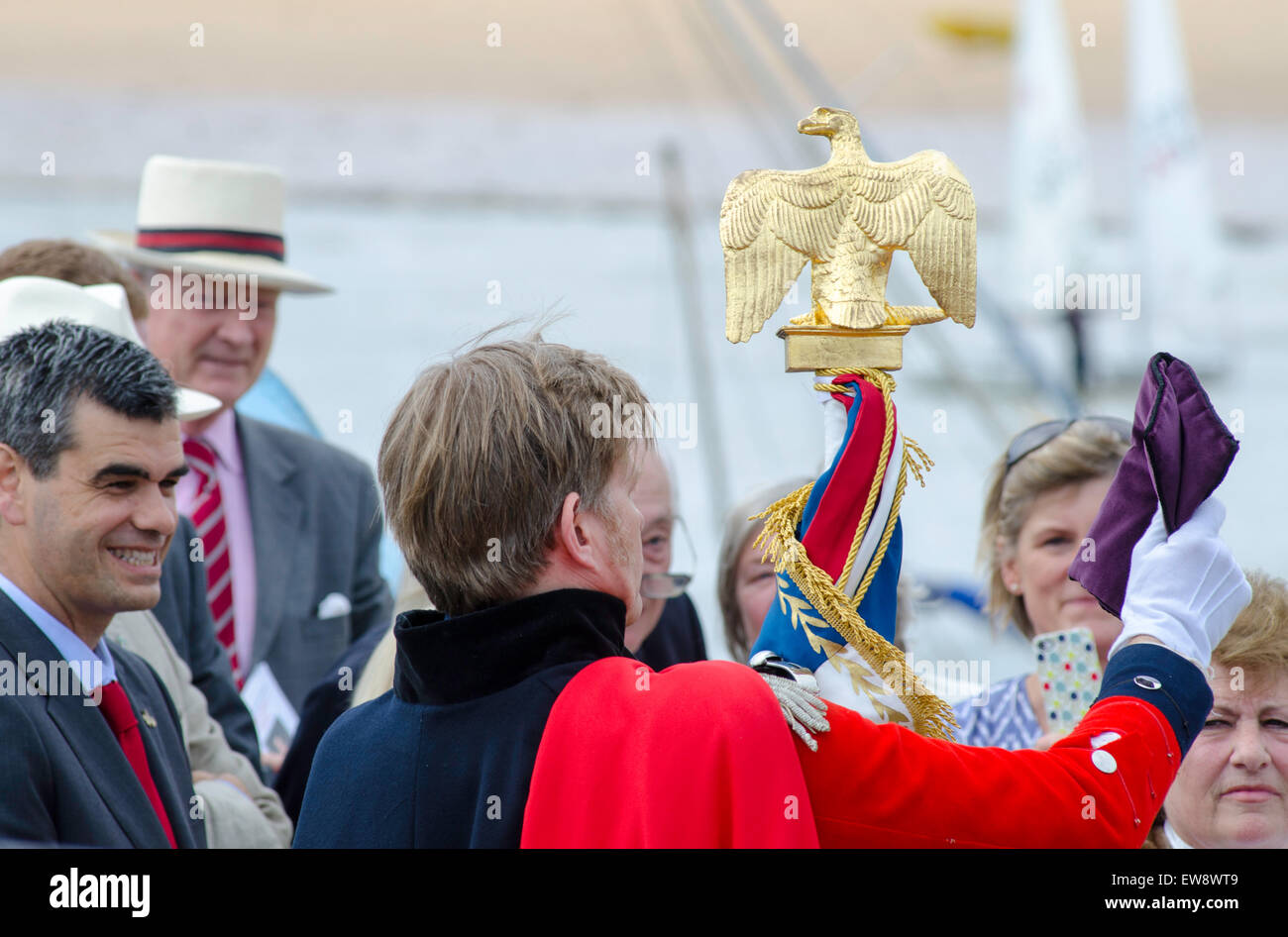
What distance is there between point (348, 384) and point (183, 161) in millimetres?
31866

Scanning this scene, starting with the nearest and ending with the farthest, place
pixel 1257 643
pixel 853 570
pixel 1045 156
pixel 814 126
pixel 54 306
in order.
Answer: pixel 853 570 → pixel 814 126 → pixel 1257 643 → pixel 54 306 → pixel 1045 156

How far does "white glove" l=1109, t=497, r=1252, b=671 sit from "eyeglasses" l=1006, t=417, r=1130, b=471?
50.0 inches

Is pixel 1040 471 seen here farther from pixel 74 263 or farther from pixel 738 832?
pixel 74 263

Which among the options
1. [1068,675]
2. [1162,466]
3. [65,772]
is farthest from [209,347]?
[1162,466]

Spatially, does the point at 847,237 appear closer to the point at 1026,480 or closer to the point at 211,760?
the point at 1026,480

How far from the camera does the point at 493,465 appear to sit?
1.87 metres

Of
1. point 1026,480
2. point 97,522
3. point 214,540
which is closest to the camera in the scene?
point 97,522

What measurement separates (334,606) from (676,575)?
51.3 inches

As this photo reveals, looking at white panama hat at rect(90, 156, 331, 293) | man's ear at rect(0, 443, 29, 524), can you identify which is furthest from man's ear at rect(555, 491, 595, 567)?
white panama hat at rect(90, 156, 331, 293)

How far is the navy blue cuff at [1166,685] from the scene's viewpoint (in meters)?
1.89

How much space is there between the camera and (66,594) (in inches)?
101

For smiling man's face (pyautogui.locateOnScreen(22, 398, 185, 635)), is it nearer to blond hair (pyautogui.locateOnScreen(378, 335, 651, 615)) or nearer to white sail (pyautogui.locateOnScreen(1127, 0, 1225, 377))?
blond hair (pyautogui.locateOnScreen(378, 335, 651, 615))

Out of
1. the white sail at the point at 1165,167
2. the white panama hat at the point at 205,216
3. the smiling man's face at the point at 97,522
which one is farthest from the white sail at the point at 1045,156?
the smiling man's face at the point at 97,522
